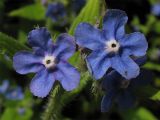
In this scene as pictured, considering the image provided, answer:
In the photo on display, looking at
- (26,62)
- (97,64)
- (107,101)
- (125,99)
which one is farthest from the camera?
(125,99)

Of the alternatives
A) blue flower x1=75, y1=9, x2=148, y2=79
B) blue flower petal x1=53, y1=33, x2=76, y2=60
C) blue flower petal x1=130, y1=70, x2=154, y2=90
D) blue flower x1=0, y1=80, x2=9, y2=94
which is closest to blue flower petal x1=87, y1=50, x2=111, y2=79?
blue flower x1=75, y1=9, x2=148, y2=79

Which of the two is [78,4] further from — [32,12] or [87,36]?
[87,36]

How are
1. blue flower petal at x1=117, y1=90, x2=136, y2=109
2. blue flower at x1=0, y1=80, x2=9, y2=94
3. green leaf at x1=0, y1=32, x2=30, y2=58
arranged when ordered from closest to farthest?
green leaf at x1=0, y1=32, x2=30, y2=58, blue flower petal at x1=117, y1=90, x2=136, y2=109, blue flower at x1=0, y1=80, x2=9, y2=94

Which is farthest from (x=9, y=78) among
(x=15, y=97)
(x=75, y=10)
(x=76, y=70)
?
(x=76, y=70)

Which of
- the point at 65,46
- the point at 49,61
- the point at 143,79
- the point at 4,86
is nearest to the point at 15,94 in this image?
the point at 4,86

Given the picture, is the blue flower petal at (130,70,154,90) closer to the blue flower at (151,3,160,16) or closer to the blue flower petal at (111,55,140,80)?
the blue flower petal at (111,55,140,80)

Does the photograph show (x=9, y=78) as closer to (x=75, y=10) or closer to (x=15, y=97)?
(x=15, y=97)

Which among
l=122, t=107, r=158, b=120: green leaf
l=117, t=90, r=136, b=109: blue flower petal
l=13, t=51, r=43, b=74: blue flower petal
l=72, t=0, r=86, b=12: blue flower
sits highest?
l=72, t=0, r=86, b=12: blue flower
